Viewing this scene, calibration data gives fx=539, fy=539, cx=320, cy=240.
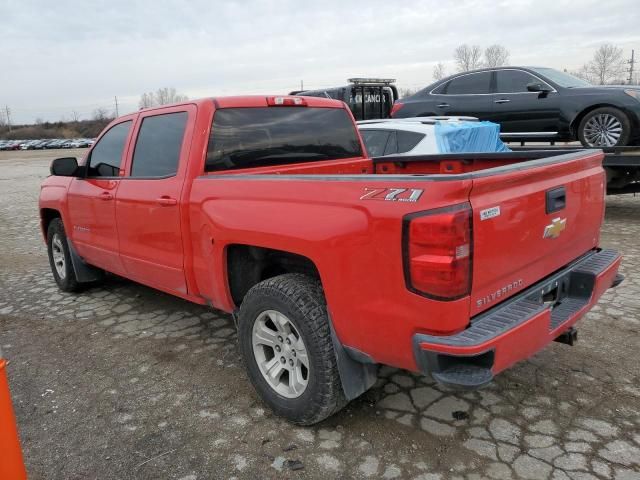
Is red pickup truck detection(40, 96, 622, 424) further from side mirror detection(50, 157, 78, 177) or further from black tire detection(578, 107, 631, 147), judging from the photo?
black tire detection(578, 107, 631, 147)

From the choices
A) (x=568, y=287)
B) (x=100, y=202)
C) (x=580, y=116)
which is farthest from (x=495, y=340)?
(x=580, y=116)

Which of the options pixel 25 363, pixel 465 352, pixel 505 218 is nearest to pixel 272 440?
pixel 465 352

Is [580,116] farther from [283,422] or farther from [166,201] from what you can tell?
[283,422]

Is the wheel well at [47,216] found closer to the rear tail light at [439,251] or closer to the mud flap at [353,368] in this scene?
the mud flap at [353,368]

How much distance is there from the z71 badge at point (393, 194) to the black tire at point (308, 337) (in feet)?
2.22

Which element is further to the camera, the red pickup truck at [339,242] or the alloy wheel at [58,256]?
the alloy wheel at [58,256]

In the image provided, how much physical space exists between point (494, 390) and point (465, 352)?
1307 millimetres

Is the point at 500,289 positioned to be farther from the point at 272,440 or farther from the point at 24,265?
the point at 24,265

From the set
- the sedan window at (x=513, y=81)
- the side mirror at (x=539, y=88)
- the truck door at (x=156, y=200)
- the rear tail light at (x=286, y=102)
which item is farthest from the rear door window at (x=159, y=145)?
the sedan window at (x=513, y=81)

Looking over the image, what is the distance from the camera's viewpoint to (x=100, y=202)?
4512 mm

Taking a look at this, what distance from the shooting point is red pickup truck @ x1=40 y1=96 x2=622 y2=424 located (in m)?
2.28

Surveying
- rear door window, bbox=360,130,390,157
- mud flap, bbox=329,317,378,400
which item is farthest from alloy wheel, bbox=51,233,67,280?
mud flap, bbox=329,317,378,400

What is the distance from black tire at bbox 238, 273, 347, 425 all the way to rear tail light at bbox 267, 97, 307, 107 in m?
1.48

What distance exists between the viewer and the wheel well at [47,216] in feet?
18.7
